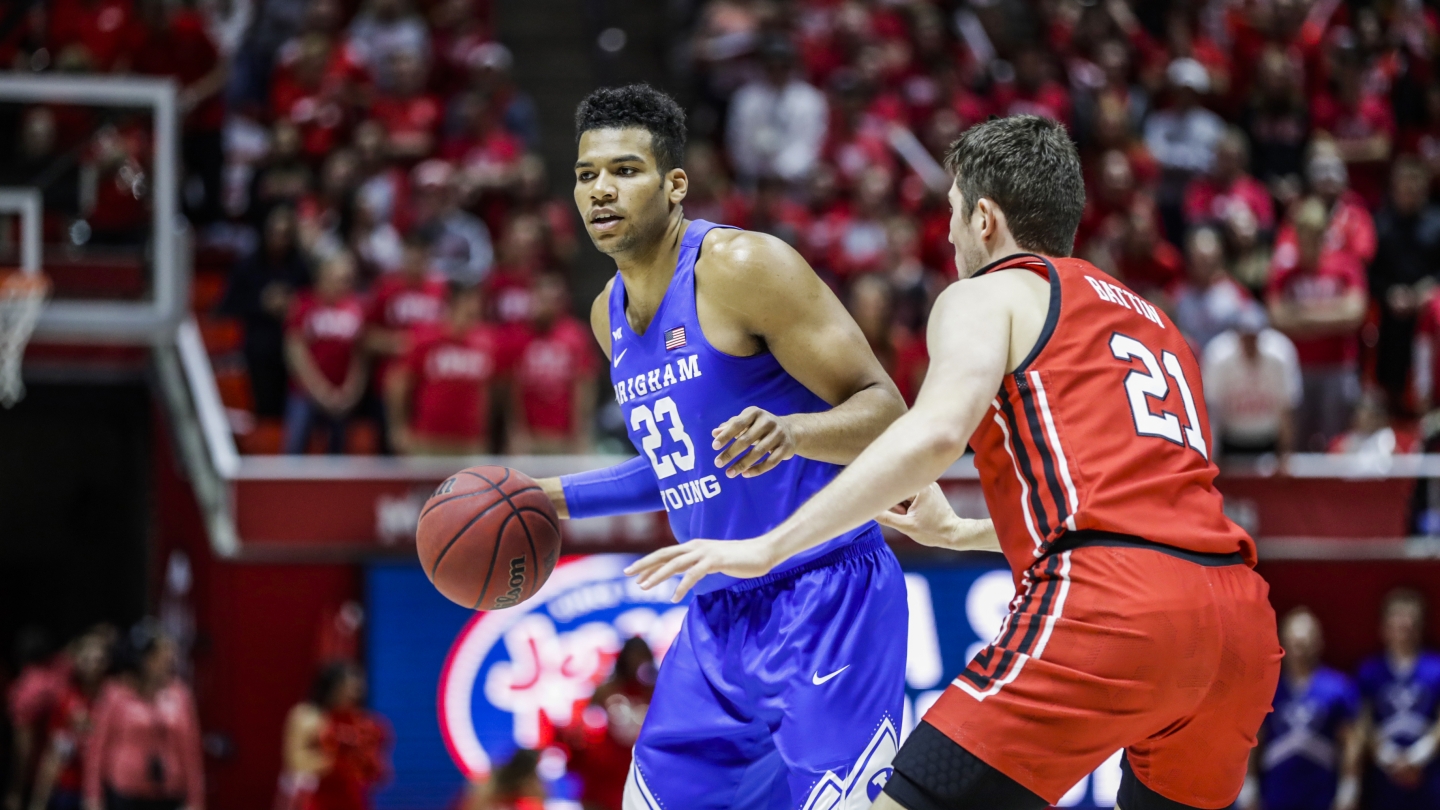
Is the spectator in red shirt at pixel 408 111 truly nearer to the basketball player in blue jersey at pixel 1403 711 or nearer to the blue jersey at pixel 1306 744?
the blue jersey at pixel 1306 744

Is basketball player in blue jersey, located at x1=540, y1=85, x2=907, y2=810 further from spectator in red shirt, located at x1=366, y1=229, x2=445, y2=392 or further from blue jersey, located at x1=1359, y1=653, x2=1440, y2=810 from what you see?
blue jersey, located at x1=1359, y1=653, x2=1440, y2=810

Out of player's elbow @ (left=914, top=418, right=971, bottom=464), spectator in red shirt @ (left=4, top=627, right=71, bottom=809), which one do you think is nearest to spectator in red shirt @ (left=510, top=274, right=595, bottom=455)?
spectator in red shirt @ (left=4, top=627, right=71, bottom=809)

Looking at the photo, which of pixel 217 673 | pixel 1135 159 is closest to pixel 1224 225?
pixel 1135 159

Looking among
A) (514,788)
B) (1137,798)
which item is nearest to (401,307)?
(514,788)

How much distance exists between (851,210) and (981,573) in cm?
335

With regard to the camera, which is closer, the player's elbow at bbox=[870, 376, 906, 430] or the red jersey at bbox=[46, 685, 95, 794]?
the player's elbow at bbox=[870, 376, 906, 430]

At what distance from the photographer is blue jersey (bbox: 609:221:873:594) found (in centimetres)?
422

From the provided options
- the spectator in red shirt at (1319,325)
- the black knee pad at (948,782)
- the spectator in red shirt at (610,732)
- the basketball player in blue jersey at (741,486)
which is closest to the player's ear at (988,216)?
the basketball player in blue jersey at (741,486)

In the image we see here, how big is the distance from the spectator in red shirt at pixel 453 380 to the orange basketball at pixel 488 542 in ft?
19.6

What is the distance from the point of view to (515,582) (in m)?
4.34

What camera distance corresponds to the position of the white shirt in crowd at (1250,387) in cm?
1055

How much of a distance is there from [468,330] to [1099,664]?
24.7 feet

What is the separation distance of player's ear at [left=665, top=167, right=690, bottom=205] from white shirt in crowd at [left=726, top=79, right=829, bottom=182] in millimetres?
8912

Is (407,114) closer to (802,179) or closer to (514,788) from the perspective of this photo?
(802,179)
